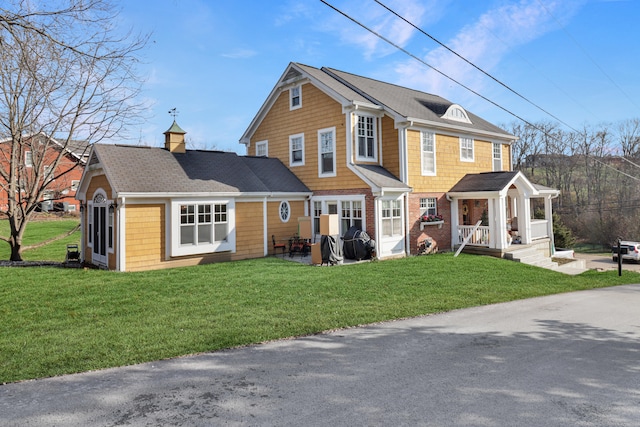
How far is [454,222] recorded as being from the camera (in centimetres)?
1838

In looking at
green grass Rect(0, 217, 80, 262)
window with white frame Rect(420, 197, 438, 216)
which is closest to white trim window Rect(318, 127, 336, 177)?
window with white frame Rect(420, 197, 438, 216)

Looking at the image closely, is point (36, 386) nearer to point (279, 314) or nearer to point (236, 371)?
point (236, 371)

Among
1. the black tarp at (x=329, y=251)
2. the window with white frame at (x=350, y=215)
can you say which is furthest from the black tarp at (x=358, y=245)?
the black tarp at (x=329, y=251)

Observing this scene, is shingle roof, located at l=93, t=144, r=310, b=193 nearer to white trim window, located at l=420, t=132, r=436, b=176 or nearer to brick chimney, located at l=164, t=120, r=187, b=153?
brick chimney, located at l=164, t=120, r=187, b=153

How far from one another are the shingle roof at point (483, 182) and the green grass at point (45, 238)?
18838 mm

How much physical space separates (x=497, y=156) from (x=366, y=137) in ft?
29.0

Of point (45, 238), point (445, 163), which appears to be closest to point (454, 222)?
point (445, 163)

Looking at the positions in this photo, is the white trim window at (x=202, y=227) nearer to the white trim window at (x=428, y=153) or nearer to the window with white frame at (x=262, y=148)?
the window with white frame at (x=262, y=148)

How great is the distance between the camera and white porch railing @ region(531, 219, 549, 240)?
1914 centimetres

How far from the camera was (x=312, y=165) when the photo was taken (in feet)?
60.7

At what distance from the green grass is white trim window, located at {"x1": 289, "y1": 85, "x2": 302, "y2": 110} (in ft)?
42.9

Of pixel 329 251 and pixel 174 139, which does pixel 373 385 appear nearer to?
pixel 329 251

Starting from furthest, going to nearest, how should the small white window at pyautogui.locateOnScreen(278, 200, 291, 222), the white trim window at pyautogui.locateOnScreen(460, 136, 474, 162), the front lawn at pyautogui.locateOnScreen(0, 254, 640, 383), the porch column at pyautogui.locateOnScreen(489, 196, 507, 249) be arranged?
the white trim window at pyautogui.locateOnScreen(460, 136, 474, 162), the small white window at pyautogui.locateOnScreen(278, 200, 291, 222), the porch column at pyautogui.locateOnScreen(489, 196, 507, 249), the front lawn at pyautogui.locateOnScreen(0, 254, 640, 383)

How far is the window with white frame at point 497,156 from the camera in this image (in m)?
21.6
